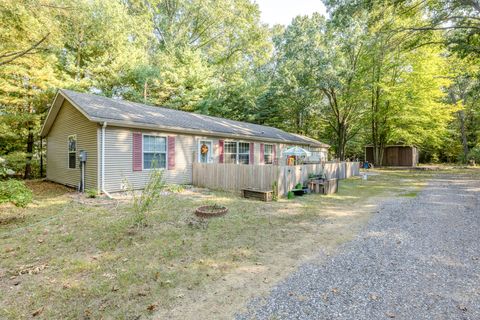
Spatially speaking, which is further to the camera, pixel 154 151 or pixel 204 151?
pixel 204 151

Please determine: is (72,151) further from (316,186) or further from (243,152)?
(316,186)

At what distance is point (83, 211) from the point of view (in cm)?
684

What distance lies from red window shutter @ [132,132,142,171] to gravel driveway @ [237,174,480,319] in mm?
7758

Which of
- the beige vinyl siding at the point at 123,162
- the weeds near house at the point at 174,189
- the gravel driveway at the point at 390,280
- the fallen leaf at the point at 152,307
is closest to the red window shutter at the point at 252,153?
the beige vinyl siding at the point at 123,162

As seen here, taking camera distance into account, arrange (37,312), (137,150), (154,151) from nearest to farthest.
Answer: (37,312)
(137,150)
(154,151)

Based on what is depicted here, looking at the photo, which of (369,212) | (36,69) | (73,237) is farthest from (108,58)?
(369,212)

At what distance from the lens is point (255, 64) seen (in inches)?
1215

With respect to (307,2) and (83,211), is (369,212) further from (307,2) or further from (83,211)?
(307,2)

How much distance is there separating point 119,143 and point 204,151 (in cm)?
403

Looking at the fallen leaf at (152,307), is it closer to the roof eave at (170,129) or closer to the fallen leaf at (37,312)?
the fallen leaf at (37,312)

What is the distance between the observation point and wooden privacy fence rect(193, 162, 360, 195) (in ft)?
30.1

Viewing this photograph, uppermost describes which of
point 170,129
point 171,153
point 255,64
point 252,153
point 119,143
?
point 255,64

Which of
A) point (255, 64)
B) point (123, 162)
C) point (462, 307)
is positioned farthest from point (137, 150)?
point (255, 64)

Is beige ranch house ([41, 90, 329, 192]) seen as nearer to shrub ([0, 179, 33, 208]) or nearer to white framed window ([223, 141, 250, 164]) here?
white framed window ([223, 141, 250, 164])
